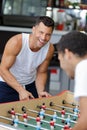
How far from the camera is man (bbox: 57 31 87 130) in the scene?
200cm

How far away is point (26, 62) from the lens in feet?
12.1

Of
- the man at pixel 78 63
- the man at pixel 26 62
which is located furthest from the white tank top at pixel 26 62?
the man at pixel 78 63

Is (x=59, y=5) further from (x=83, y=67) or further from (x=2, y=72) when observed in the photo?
(x=83, y=67)

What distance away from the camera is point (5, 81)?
365 cm

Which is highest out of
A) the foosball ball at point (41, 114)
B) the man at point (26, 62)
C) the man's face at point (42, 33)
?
the man's face at point (42, 33)

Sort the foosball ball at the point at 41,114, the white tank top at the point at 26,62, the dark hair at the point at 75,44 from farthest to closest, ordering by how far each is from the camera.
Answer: the white tank top at the point at 26,62
the foosball ball at the point at 41,114
the dark hair at the point at 75,44

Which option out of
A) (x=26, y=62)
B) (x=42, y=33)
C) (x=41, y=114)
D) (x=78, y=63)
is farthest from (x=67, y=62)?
(x=26, y=62)

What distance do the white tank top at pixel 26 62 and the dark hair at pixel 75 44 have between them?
4.65 feet

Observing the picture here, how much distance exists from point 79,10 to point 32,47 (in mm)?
2932

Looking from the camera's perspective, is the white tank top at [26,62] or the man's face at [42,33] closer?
the man's face at [42,33]

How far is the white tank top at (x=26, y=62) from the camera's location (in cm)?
361

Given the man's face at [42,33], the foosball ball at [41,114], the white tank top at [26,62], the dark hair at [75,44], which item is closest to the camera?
the dark hair at [75,44]

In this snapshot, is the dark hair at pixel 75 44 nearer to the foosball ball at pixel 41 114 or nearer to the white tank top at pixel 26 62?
the foosball ball at pixel 41 114

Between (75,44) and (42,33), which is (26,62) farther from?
(75,44)
